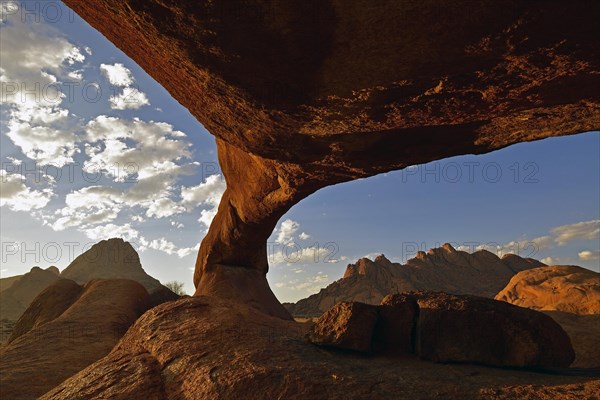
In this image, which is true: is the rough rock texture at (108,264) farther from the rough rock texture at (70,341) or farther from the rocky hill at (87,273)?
the rough rock texture at (70,341)

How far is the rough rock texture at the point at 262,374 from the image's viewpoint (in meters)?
3.84

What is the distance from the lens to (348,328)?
5.22m

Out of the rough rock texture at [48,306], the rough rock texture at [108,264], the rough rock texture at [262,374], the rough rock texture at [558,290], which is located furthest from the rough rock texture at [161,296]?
the rough rock texture at [108,264]

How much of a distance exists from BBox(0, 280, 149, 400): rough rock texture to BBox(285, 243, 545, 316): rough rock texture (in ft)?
102

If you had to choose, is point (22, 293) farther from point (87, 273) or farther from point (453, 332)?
point (453, 332)

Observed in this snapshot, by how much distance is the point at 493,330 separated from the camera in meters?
5.09

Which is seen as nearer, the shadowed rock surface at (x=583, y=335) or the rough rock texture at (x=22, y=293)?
the shadowed rock surface at (x=583, y=335)

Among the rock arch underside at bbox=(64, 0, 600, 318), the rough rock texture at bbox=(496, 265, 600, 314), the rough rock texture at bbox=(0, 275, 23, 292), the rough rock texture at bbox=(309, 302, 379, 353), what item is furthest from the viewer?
the rough rock texture at bbox=(0, 275, 23, 292)

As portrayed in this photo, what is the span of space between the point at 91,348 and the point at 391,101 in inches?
370

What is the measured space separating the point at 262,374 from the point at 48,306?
13.4 m

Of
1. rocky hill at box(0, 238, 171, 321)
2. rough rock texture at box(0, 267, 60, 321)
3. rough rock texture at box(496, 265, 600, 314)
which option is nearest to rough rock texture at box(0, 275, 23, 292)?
rocky hill at box(0, 238, 171, 321)

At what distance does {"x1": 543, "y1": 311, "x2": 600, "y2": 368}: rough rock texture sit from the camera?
786 centimetres

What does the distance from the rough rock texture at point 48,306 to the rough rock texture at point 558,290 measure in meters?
18.5

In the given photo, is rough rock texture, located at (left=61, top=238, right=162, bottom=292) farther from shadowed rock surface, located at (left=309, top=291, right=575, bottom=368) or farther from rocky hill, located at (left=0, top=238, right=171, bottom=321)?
shadowed rock surface, located at (left=309, top=291, right=575, bottom=368)
